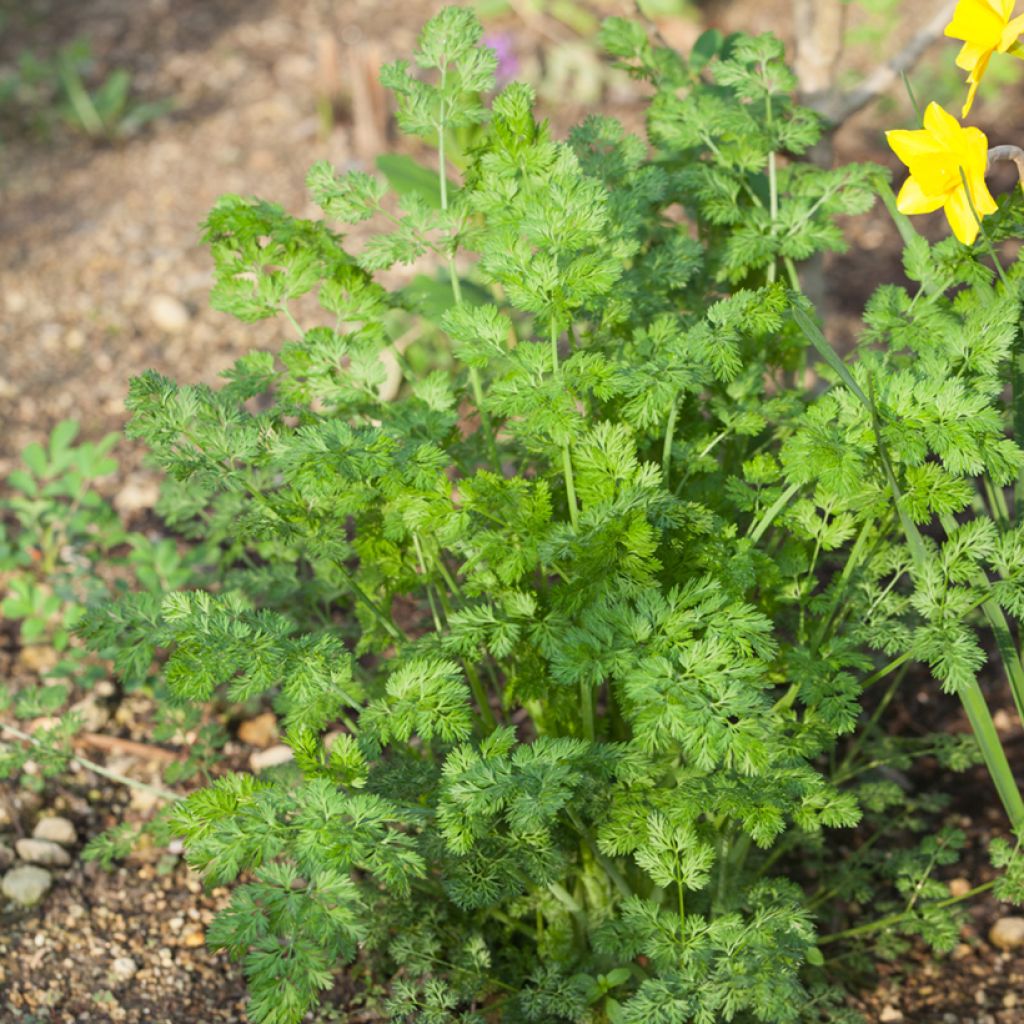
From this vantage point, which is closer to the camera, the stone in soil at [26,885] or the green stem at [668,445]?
→ the green stem at [668,445]

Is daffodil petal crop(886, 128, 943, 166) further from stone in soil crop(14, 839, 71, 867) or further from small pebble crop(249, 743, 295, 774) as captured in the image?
stone in soil crop(14, 839, 71, 867)

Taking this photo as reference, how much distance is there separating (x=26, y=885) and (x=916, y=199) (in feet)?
4.91

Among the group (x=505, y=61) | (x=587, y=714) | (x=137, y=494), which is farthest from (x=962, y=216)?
(x=505, y=61)

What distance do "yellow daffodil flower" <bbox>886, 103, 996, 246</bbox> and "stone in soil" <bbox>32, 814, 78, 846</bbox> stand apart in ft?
4.90

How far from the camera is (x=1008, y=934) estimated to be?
186 cm

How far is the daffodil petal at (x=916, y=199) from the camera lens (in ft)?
4.61

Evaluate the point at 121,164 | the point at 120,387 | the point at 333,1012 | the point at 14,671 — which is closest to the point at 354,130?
the point at 121,164

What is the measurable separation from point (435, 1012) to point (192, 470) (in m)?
0.66

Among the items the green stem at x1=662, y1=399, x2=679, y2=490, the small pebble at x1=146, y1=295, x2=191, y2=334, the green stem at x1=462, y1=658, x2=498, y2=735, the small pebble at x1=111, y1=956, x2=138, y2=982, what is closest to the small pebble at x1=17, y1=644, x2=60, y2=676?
the small pebble at x1=111, y1=956, x2=138, y2=982

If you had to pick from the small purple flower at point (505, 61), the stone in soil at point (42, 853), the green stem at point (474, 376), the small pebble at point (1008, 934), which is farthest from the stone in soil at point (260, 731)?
the small purple flower at point (505, 61)

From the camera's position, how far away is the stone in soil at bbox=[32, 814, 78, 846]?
1.98m

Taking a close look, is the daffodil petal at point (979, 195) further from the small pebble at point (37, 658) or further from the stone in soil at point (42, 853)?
the small pebble at point (37, 658)

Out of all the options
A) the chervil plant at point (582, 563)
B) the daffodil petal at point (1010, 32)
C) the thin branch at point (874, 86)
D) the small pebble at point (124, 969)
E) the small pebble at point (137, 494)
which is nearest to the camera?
the chervil plant at point (582, 563)

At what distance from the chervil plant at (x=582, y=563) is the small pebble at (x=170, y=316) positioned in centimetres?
181
